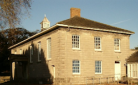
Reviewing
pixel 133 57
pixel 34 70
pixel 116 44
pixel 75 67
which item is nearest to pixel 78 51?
pixel 75 67

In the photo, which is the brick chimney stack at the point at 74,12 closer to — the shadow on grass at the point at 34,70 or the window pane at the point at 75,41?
the window pane at the point at 75,41

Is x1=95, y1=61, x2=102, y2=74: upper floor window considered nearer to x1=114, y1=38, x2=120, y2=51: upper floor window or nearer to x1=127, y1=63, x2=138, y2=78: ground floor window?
x1=114, y1=38, x2=120, y2=51: upper floor window

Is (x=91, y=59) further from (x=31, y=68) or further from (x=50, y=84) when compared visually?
(x=31, y=68)

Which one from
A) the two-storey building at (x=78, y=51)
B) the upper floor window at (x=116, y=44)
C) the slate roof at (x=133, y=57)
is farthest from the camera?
the upper floor window at (x=116, y=44)

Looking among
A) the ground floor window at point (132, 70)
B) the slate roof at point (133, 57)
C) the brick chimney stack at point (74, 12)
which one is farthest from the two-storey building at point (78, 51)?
the ground floor window at point (132, 70)

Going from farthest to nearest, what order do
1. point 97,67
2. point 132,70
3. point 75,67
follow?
point 97,67
point 132,70
point 75,67

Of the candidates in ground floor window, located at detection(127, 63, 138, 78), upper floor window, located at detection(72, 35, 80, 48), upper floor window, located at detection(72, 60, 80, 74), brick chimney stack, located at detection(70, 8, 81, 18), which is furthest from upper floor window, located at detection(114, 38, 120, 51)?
brick chimney stack, located at detection(70, 8, 81, 18)

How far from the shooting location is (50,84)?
26.5 meters

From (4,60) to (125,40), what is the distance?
121 feet

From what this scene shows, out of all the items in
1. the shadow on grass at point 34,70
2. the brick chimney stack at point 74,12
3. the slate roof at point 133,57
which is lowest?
the shadow on grass at point 34,70

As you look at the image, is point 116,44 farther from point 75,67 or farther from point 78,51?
point 75,67

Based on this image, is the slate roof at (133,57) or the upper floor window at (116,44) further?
the upper floor window at (116,44)

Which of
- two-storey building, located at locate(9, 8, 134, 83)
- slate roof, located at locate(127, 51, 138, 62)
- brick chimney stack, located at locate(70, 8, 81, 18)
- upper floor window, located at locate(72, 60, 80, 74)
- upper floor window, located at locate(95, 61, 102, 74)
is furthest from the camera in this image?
brick chimney stack, located at locate(70, 8, 81, 18)

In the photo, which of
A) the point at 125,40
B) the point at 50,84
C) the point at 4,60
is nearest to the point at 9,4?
the point at 50,84
